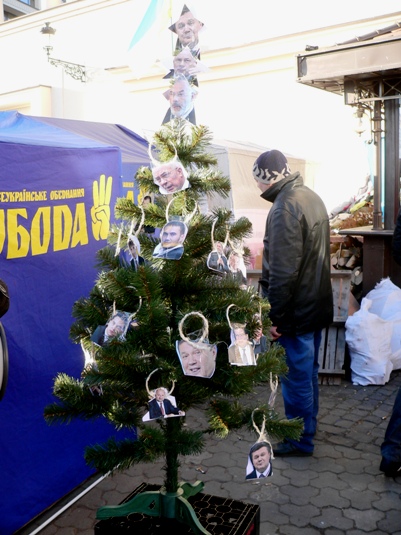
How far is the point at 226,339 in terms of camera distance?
2301 millimetres

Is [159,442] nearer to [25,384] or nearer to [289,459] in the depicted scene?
[25,384]

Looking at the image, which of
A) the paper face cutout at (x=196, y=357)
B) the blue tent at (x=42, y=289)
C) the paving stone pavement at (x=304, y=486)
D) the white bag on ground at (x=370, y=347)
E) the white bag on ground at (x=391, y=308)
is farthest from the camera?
the white bag on ground at (x=391, y=308)

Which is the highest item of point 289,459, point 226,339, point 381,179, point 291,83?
point 291,83

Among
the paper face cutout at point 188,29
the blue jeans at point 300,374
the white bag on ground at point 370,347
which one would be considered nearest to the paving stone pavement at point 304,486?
the blue jeans at point 300,374

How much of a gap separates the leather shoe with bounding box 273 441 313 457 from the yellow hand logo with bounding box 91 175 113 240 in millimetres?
1824

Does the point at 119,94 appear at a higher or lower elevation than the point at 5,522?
higher

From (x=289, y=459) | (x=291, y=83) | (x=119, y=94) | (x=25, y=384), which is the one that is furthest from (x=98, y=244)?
(x=119, y=94)

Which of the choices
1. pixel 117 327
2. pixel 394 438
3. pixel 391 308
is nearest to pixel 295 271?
pixel 394 438

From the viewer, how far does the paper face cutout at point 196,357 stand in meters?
2.09

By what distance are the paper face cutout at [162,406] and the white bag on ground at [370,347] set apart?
3595mm

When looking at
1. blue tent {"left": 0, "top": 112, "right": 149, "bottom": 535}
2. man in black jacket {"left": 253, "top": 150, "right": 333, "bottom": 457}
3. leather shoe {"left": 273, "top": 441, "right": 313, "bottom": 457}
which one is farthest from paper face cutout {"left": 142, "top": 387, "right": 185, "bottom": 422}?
leather shoe {"left": 273, "top": 441, "right": 313, "bottom": 457}

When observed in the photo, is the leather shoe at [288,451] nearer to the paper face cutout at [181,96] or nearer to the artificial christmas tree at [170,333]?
the artificial christmas tree at [170,333]

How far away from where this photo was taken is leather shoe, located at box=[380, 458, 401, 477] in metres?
3.69

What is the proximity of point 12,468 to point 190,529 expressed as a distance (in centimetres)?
118
